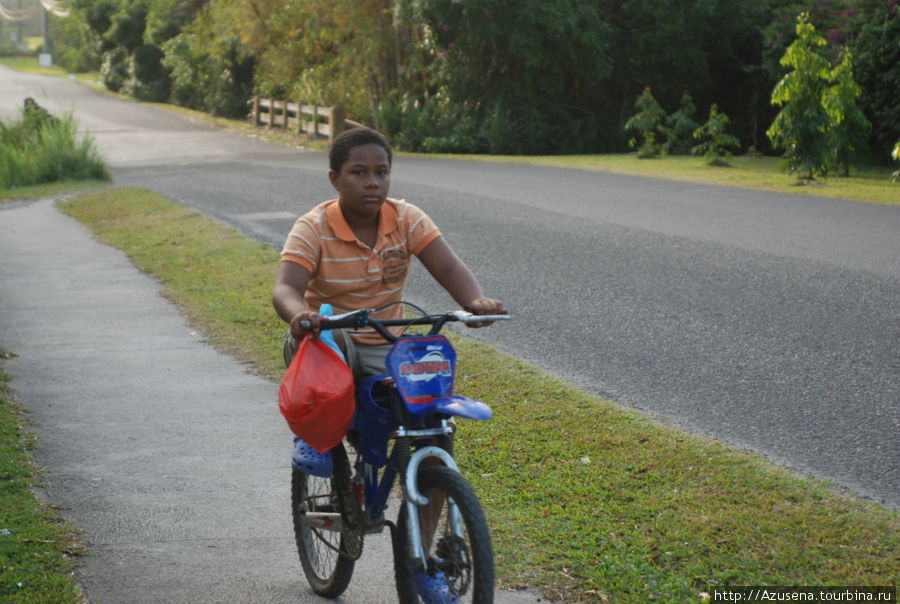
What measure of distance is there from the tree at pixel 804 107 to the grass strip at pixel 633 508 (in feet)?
37.4

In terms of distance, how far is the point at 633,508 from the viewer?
14.7 ft

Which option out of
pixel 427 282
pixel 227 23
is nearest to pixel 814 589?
pixel 427 282

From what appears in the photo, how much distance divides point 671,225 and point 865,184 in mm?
6023

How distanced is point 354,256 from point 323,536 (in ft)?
3.42

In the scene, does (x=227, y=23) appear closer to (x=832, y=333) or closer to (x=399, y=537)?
(x=832, y=333)

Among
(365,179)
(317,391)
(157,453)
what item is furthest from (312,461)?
(157,453)

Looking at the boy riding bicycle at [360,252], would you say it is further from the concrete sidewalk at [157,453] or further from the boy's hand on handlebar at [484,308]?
the concrete sidewalk at [157,453]

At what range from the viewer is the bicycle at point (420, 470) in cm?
302

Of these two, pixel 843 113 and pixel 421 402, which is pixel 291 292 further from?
pixel 843 113

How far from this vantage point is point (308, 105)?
30656 millimetres

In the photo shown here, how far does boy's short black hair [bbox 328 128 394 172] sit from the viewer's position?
3615 mm

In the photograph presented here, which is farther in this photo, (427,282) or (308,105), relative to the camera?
(308,105)

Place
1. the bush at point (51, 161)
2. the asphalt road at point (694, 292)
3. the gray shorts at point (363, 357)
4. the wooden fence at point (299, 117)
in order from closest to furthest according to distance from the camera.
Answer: the gray shorts at point (363, 357) < the asphalt road at point (694, 292) < the bush at point (51, 161) < the wooden fence at point (299, 117)

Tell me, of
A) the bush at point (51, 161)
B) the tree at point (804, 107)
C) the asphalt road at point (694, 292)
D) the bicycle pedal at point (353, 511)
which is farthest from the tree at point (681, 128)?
the bicycle pedal at point (353, 511)
